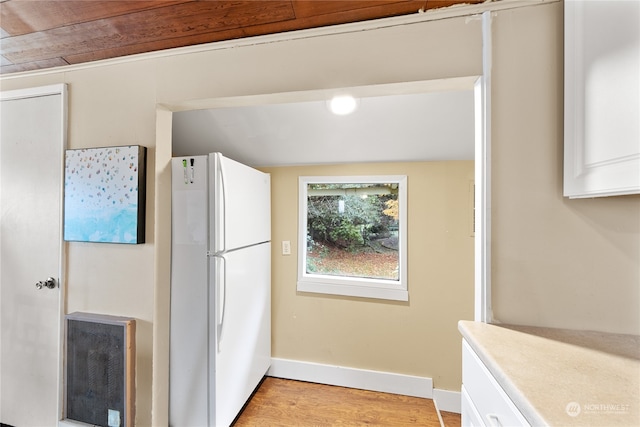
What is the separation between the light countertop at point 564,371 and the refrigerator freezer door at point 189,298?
1.32 m

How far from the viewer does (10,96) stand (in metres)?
1.50

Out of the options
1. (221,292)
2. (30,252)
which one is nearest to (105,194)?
(30,252)

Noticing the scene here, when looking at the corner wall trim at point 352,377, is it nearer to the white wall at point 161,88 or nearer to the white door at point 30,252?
the white wall at point 161,88

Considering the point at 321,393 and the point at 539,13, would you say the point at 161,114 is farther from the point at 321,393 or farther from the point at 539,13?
the point at 321,393

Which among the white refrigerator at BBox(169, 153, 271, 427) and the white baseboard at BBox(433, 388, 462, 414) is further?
the white baseboard at BBox(433, 388, 462, 414)

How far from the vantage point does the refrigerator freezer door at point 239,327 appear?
1451mm

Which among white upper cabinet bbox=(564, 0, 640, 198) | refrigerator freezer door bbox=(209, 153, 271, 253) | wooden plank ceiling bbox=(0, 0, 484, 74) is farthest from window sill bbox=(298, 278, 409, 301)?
wooden plank ceiling bbox=(0, 0, 484, 74)

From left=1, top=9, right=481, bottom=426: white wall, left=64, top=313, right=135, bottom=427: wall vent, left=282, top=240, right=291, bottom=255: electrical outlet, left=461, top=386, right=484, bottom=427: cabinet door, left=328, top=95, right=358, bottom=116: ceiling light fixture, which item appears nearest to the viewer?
left=461, top=386, right=484, bottom=427: cabinet door

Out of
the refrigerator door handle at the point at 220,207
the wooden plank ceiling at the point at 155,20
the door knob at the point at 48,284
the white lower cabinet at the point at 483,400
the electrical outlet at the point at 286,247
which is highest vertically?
the wooden plank ceiling at the point at 155,20

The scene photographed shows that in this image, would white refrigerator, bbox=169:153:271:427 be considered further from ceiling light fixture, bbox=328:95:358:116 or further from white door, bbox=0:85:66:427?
ceiling light fixture, bbox=328:95:358:116

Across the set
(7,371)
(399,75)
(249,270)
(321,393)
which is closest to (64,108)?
(249,270)

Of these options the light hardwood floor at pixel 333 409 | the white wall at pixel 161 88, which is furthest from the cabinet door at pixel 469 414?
the white wall at pixel 161 88

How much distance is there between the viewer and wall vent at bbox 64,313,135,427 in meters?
1.28

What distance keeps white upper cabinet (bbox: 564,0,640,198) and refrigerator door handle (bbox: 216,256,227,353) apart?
5.20 feet
